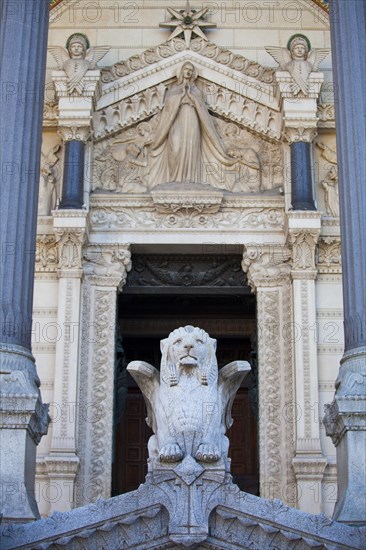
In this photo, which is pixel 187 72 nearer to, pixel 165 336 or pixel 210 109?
pixel 210 109

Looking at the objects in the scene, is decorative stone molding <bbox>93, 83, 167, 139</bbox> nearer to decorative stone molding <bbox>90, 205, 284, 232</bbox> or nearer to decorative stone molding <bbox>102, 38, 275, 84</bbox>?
decorative stone molding <bbox>102, 38, 275, 84</bbox>

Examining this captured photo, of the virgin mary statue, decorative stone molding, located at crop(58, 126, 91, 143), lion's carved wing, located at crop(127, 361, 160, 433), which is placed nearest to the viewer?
lion's carved wing, located at crop(127, 361, 160, 433)

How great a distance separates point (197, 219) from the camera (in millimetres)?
18938

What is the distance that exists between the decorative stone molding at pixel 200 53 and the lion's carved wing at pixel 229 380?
8472 mm

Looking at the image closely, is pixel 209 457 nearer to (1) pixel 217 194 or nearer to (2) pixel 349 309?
(2) pixel 349 309

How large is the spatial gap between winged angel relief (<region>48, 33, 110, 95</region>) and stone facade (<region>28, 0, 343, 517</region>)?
126 millimetres

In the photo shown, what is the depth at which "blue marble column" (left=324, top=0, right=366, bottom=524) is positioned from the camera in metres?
12.2

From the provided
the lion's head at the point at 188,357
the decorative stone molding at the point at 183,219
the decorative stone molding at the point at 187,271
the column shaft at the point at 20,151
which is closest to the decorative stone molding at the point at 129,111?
the decorative stone molding at the point at 183,219

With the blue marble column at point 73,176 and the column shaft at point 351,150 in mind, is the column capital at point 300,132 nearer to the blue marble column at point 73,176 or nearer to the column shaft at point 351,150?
the blue marble column at point 73,176

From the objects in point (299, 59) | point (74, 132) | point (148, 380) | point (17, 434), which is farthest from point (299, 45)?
point (17, 434)

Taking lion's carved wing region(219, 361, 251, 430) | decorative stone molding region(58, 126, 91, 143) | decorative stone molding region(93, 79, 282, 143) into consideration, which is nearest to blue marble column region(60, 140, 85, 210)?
decorative stone molding region(58, 126, 91, 143)

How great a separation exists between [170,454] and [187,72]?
10.0 metres

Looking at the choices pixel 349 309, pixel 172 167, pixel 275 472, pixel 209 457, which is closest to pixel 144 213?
pixel 172 167

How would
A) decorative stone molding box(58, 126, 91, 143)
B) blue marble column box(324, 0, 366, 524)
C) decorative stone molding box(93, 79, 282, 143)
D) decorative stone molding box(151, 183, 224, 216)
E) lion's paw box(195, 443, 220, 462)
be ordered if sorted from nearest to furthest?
lion's paw box(195, 443, 220, 462) < blue marble column box(324, 0, 366, 524) < decorative stone molding box(151, 183, 224, 216) < decorative stone molding box(58, 126, 91, 143) < decorative stone molding box(93, 79, 282, 143)
